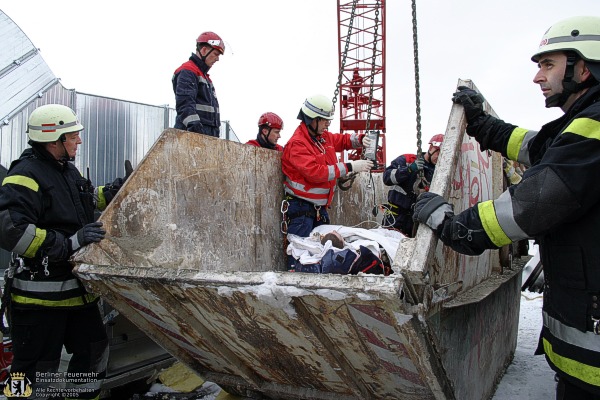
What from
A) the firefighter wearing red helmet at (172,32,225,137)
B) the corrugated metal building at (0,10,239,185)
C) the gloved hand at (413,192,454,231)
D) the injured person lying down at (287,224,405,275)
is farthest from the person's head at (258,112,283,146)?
the corrugated metal building at (0,10,239,185)

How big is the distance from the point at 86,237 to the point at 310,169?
181 centimetres

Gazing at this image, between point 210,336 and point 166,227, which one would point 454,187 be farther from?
point 166,227

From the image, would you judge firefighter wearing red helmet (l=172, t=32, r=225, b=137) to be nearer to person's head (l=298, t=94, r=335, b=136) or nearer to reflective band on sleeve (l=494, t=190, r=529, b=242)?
person's head (l=298, t=94, r=335, b=136)

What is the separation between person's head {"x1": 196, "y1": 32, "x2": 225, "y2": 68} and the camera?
454 centimetres

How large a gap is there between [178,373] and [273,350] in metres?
2.06

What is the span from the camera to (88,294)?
9.39 feet

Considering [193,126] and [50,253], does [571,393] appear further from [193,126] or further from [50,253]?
[193,126]

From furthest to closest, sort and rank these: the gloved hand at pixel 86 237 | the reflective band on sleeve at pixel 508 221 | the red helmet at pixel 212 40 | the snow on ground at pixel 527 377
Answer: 1. the red helmet at pixel 212 40
2. the snow on ground at pixel 527 377
3. the gloved hand at pixel 86 237
4. the reflective band on sleeve at pixel 508 221

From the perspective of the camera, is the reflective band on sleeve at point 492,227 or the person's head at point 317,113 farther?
the person's head at point 317,113

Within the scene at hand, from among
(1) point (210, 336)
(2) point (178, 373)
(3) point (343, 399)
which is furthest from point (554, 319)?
(2) point (178, 373)

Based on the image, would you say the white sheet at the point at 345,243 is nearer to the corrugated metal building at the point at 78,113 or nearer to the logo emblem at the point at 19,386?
the logo emblem at the point at 19,386

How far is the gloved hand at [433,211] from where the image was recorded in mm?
1933

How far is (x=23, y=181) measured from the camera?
103 inches

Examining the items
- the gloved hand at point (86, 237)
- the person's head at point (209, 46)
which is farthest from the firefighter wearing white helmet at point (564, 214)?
the person's head at point (209, 46)
